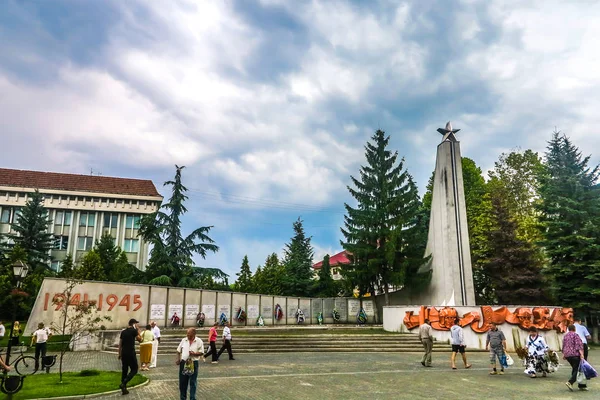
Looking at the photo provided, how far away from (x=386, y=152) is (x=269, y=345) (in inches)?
885

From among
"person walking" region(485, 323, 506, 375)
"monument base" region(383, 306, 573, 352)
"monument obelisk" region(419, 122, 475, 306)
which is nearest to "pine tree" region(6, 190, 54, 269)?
"monument obelisk" region(419, 122, 475, 306)

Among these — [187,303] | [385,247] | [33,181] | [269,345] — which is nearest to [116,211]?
[33,181]

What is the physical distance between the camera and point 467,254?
28609mm

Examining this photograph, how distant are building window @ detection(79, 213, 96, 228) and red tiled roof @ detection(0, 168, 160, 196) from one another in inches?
133

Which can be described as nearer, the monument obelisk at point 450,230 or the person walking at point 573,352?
the person walking at point 573,352

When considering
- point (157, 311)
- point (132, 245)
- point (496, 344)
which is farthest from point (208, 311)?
point (132, 245)

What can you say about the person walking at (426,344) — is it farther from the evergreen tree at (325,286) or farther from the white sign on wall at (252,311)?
the evergreen tree at (325,286)

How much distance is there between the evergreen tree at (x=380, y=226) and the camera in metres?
33.5

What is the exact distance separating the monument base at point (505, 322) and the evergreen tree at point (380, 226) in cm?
884

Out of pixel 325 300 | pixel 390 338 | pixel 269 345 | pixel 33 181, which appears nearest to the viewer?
pixel 269 345

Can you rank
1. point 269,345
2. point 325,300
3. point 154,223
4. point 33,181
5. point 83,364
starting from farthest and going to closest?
point 33,181 → point 325,300 → point 154,223 → point 269,345 → point 83,364

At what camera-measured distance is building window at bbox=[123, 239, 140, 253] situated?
59812 millimetres

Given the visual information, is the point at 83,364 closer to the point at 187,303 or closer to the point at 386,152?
the point at 187,303

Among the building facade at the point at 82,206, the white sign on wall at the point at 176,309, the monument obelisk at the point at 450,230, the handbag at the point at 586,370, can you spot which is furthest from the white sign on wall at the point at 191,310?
the building facade at the point at 82,206
